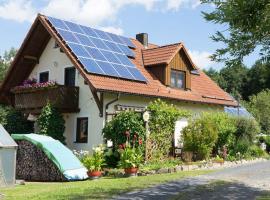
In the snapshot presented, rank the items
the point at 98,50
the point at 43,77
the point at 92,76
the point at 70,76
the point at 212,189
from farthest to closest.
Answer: the point at 43,77 → the point at 70,76 → the point at 98,50 → the point at 92,76 → the point at 212,189

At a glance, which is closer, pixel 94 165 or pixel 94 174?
pixel 94 174

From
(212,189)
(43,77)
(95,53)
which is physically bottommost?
(212,189)

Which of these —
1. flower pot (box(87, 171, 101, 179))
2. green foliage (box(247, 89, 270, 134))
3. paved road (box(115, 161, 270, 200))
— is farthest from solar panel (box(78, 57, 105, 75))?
green foliage (box(247, 89, 270, 134))

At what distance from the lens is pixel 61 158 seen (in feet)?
61.4

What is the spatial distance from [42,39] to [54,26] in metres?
2.71

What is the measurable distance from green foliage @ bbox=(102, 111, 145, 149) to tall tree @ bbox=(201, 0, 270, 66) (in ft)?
42.5

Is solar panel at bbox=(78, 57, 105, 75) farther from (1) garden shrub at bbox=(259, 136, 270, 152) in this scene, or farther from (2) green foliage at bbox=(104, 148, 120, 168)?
(1) garden shrub at bbox=(259, 136, 270, 152)

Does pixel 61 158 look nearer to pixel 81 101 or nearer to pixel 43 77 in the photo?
pixel 81 101

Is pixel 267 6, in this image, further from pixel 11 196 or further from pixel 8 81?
pixel 8 81

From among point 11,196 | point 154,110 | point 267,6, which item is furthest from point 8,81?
point 267,6

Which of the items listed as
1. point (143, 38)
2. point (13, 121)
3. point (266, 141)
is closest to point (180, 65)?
point (143, 38)

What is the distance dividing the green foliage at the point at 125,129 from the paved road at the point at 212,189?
15.6ft

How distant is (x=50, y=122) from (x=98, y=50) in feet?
15.8

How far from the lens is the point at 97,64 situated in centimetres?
2434
